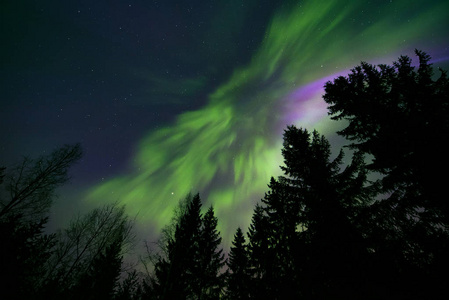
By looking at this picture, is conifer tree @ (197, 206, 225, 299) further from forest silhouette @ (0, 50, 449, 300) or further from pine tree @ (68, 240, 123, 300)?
pine tree @ (68, 240, 123, 300)

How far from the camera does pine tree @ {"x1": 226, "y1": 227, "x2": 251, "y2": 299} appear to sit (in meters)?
17.2

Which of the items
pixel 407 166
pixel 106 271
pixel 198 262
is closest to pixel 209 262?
pixel 198 262

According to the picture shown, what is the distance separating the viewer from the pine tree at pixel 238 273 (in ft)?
56.3

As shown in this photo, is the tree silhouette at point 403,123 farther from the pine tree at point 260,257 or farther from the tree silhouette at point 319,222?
the pine tree at point 260,257

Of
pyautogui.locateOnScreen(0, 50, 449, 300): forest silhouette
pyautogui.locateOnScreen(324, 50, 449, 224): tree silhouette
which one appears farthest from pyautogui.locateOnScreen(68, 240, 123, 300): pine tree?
pyautogui.locateOnScreen(324, 50, 449, 224): tree silhouette

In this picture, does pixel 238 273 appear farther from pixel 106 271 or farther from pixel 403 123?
pixel 403 123

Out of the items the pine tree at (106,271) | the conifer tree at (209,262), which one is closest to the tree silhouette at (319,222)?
the conifer tree at (209,262)

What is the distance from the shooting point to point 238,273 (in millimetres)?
18812

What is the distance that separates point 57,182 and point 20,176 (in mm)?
2140

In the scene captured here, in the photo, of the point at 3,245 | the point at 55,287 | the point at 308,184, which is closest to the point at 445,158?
the point at 308,184

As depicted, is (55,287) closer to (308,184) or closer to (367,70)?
(308,184)

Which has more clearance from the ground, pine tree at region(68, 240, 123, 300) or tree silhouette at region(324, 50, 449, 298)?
pine tree at region(68, 240, 123, 300)

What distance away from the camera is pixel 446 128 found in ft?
20.1

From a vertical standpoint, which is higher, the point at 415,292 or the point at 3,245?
the point at 3,245
